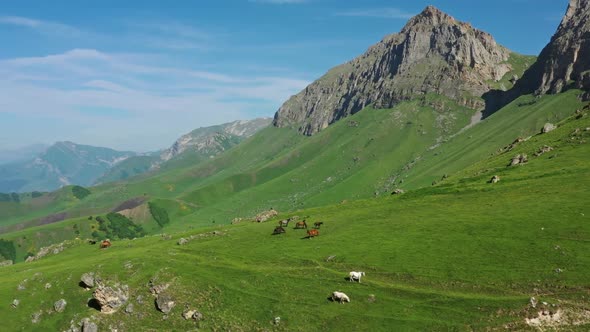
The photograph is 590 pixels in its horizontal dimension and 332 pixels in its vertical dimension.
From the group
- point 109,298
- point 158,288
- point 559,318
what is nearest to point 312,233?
point 158,288

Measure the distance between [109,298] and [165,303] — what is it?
9.81 metres

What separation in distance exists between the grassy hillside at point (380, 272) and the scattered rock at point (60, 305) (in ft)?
2.26

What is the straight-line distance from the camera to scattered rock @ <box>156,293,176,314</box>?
64688 millimetres

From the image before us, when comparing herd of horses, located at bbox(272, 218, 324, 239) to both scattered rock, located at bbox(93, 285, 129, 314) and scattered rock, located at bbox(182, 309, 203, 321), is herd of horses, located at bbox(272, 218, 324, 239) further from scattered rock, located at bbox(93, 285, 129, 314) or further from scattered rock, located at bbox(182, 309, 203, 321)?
scattered rock, located at bbox(93, 285, 129, 314)

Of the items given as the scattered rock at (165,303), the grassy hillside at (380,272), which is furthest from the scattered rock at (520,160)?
the scattered rock at (165,303)

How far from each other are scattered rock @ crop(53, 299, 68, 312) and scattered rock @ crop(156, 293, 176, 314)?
686 inches

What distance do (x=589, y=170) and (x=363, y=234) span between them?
57535 millimetres

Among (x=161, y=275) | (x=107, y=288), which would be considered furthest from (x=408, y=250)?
(x=107, y=288)

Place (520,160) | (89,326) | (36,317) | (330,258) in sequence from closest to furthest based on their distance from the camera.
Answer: (89,326)
(36,317)
(330,258)
(520,160)

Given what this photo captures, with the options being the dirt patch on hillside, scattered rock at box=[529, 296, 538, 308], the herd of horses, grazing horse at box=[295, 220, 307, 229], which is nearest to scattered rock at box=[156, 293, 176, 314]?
the herd of horses

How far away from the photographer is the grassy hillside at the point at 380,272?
53.9 meters

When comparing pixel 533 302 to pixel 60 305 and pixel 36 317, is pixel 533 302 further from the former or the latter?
pixel 36 317

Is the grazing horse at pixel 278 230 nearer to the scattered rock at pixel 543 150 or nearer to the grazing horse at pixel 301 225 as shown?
the grazing horse at pixel 301 225

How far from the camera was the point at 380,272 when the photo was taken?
216ft
